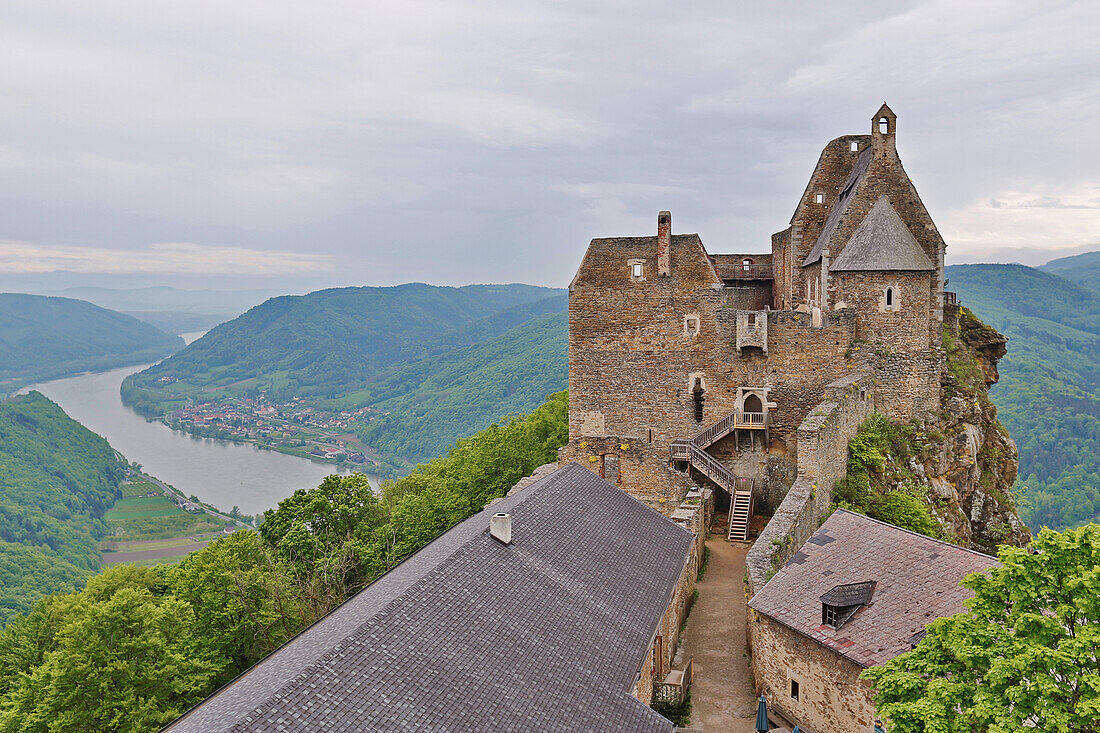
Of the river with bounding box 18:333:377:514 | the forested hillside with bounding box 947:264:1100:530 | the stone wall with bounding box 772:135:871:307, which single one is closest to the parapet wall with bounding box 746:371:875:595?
the stone wall with bounding box 772:135:871:307

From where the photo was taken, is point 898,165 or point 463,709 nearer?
point 463,709

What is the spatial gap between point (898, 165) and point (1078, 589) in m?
23.5

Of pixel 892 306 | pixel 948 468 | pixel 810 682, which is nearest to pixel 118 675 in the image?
pixel 810 682

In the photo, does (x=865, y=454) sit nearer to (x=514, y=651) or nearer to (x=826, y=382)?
(x=826, y=382)

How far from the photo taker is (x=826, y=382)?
84.0ft

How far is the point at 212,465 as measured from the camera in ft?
448

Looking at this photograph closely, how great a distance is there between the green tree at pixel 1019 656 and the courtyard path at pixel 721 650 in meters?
6.70

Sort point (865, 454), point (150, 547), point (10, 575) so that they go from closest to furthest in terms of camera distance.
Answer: point (865, 454), point (10, 575), point (150, 547)

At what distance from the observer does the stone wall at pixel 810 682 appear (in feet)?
42.0

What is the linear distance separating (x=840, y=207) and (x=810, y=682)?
20.4m

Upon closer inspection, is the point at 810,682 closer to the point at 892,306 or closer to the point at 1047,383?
the point at 892,306

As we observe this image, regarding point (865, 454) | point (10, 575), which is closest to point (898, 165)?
point (865, 454)

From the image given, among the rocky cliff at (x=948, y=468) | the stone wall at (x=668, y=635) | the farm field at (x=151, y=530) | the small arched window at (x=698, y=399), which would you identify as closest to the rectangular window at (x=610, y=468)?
the small arched window at (x=698, y=399)

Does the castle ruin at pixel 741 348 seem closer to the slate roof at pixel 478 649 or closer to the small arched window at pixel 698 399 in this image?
the small arched window at pixel 698 399
